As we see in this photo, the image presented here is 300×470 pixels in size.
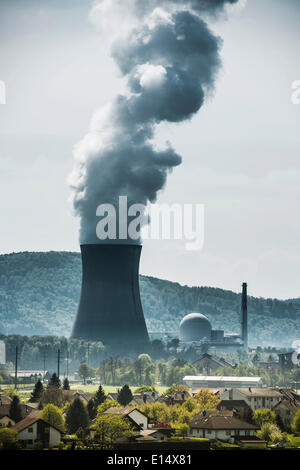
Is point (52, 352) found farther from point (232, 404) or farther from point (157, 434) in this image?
point (157, 434)

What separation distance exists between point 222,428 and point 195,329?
79277mm

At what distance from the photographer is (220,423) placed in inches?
1502

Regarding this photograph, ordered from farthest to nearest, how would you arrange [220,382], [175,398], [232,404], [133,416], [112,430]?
[220,382] → [175,398] → [232,404] → [133,416] → [112,430]

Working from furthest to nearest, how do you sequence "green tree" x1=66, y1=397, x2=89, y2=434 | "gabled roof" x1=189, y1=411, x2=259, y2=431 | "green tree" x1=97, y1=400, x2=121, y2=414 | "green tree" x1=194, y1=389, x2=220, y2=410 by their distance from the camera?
1. "green tree" x1=194, y1=389, x2=220, y2=410
2. "green tree" x1=97, y1=400, x2=121, y2=414
3. "gabled roof" x1=189, y1=411, x2=259, y2=431
4. "green tree" x1=66, y1=397, x2=89, y2=434

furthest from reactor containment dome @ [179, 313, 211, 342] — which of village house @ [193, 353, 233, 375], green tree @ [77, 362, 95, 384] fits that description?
green tree @ [77, 362, 95, 384]

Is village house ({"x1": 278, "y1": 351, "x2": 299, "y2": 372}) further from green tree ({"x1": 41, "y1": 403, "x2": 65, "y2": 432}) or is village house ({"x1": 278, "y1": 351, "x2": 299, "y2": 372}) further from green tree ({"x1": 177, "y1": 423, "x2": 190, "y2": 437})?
green tree ({"x1": 41, "y1": 403, "x2": 65, "y2": 432})

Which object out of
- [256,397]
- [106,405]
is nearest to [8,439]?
[106,405]

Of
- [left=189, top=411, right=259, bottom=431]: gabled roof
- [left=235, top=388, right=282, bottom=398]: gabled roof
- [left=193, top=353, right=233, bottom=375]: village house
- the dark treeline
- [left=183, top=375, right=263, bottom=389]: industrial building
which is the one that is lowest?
[left=189, top=411, right=259, bottom=431]: gabled roof

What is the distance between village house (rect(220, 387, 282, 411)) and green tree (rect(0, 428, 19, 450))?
20839 mm

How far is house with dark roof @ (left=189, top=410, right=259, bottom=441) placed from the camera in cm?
3747
